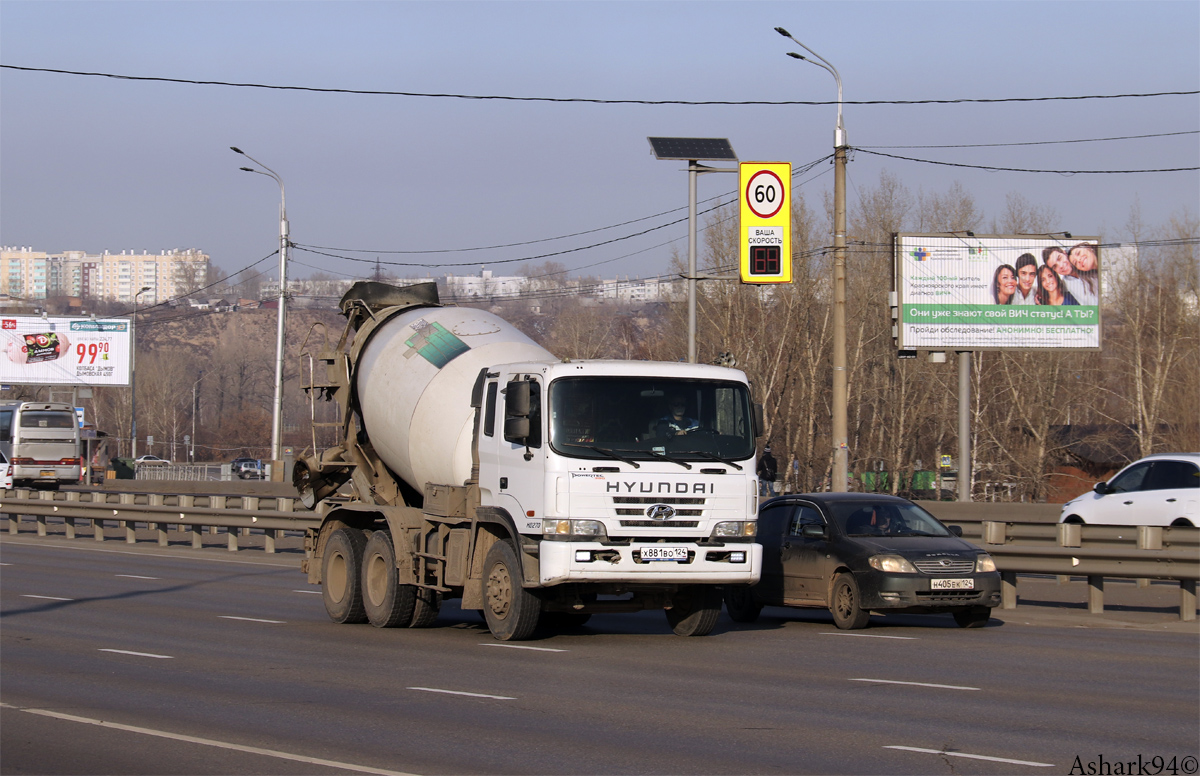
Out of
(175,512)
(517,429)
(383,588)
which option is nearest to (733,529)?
(517,429)

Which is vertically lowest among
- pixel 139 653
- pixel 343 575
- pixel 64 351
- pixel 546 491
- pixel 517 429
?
pixel 139 653

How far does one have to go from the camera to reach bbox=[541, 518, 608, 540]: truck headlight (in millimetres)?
Result: 12070

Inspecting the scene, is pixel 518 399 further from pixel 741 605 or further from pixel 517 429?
pixel 741 605

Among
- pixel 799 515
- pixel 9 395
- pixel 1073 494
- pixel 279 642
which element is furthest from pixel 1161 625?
pixel 9 395

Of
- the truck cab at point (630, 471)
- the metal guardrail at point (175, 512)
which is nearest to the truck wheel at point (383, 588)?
the truck cab at point (630, 471)

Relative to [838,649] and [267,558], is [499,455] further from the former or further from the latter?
[267,558]

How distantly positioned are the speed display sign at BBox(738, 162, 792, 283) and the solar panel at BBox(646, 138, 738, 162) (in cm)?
44

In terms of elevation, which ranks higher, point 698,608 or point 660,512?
point 660,512

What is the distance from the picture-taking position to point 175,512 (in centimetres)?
2786

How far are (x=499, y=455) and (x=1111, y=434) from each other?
48566mm

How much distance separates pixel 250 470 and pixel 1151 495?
69.9 meters

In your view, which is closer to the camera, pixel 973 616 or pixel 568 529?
pixel 568 529

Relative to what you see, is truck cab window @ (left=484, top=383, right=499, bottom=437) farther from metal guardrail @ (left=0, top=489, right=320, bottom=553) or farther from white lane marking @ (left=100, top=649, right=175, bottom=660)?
metal guardrail @ (left=0, top=489, right=320, bottom=553)

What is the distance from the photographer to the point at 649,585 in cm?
1267
